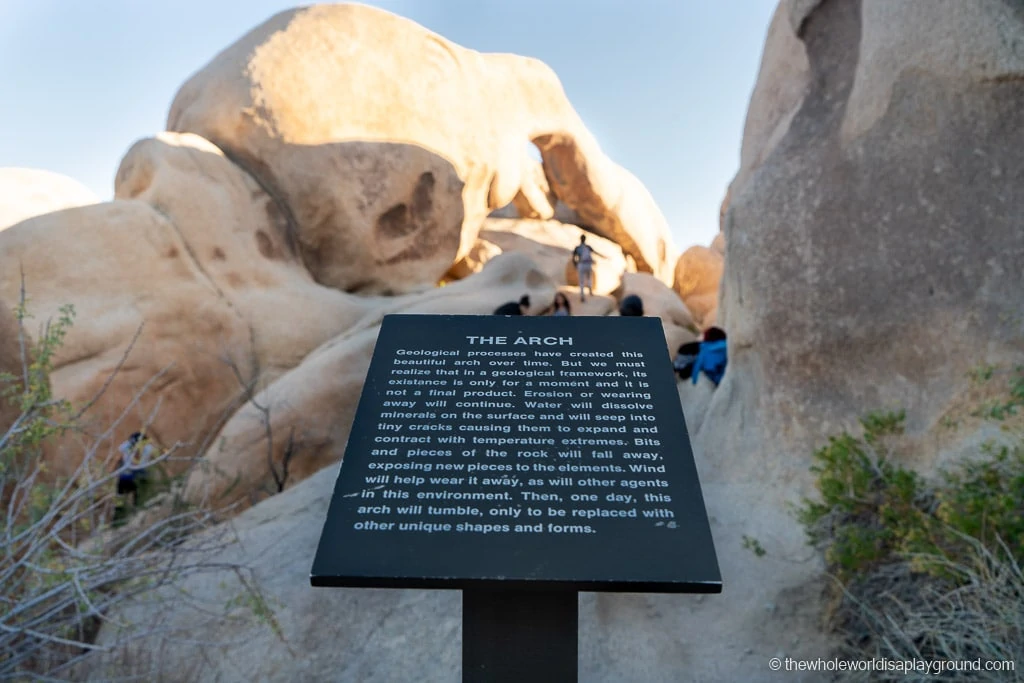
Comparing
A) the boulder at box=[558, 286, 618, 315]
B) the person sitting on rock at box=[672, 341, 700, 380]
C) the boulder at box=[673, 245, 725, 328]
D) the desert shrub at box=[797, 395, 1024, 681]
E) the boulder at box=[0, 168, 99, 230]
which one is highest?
the desert shrub at box=[797, 395, 1024, 681]

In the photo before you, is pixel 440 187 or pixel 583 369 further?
pixel 440 187

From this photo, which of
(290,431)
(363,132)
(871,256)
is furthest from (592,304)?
(871,256)

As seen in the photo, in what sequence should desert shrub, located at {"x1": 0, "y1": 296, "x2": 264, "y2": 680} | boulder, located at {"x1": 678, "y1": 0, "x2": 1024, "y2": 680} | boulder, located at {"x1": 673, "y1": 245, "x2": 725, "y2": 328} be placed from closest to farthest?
desert shrub, located at {"x1": 0, "y1": 296, "x2": 264, "y2": 680} → boulder, located at {"x1": 678, "y1": 0, "x2": 1024, "y2": 680} → boulder, located at {"x1": 673, "y1": 245, "x2": 725, "y2": 328}

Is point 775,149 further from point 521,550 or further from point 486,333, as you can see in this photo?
point 521,550

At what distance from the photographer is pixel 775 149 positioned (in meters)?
5.66

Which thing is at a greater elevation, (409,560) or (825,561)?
(409,560)

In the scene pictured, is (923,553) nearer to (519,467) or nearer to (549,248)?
(519,467)

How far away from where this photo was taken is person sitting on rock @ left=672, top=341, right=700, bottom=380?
769cm

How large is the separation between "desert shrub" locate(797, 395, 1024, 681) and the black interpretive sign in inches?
56.2

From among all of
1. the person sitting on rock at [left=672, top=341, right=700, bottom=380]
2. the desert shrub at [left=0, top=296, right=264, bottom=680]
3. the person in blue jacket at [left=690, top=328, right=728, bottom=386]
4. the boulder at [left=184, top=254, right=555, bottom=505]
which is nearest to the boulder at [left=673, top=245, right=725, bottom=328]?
the person sitting on rock at [left=672, top=341, right=700, bottom=380]

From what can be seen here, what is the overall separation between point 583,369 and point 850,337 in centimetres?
269

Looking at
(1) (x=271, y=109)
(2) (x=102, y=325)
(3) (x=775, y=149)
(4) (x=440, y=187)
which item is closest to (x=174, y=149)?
(1) (x=271, y=109)

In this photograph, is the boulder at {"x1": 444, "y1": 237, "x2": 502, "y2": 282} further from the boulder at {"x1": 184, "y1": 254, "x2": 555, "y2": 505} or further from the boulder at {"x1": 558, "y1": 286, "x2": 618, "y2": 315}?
the boulder at {"x1": 184, "y1": 254, "x2": 555, "y2": 505}

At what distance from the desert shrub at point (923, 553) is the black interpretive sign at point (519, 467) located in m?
1.43
